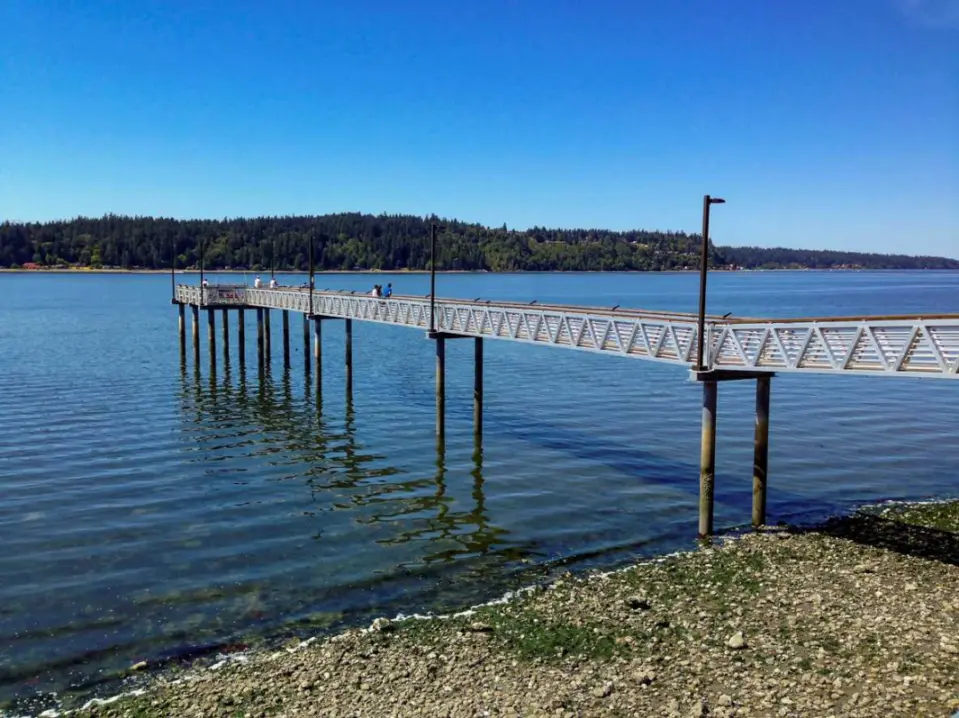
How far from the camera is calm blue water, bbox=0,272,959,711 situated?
51.8 feet

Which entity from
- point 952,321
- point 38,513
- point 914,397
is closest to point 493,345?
point 914,397

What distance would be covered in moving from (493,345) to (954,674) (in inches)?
2345

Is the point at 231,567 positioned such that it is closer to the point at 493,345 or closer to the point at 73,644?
the point at 73,644

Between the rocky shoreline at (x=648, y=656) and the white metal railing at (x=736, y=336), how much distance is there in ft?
13.9

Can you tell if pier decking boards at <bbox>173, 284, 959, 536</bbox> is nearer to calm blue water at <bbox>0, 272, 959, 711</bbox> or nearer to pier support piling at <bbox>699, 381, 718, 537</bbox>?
pier support piling at <bbox>699, 381, 718, 537</bbox>

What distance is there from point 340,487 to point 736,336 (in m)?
12.3

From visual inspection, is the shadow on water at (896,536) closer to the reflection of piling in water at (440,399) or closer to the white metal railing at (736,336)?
the white metal railing at (736,336)

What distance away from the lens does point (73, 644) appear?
14289 mm

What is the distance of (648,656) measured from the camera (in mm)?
12750

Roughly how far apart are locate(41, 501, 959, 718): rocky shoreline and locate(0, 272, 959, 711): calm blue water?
152cm

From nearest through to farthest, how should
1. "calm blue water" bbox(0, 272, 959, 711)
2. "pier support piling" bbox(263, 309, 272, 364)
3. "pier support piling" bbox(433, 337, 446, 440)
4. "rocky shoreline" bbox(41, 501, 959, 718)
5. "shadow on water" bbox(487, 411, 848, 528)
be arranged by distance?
1. "rocky shoreline" bbox(41, 501, 959, 718)
2. "calm blue water" bbox(0, 272, 959, 711)
3. "shadow on water" bbox(487, 411, 848, 528)
4. "pier support piling" bbox(433, 337, 446, 440)
5. "pier support piling" bbox(263, 309, 272, 364)

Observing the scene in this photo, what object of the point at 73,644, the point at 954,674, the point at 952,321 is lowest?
the point at 73,644

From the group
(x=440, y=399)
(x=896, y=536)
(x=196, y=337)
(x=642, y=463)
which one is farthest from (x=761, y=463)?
(x=196, y=337)

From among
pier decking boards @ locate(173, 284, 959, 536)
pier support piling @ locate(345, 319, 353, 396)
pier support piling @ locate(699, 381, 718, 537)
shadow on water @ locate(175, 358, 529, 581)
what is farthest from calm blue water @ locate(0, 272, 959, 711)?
pier decking boards @ locate(173, 284, 959, 536)
